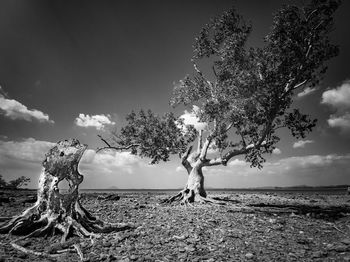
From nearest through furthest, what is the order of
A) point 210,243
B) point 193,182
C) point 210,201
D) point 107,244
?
1. point 107,244
2. point 210,243
3. point 210,201
4. point 193,182

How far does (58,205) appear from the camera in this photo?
9.99m

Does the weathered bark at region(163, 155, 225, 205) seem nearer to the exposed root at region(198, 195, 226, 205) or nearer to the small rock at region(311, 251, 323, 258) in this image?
the exposed root at region(198, 195, 226, 205)

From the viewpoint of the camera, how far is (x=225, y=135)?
21.2m

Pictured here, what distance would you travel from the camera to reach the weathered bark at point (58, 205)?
9516 mm

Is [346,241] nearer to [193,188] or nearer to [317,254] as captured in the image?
[317,254]

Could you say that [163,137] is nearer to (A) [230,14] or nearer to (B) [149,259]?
(A) [230,14]

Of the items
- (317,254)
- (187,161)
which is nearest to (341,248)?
(317,254)

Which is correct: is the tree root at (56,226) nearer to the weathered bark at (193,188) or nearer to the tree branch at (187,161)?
the weathered bark at (193,188)

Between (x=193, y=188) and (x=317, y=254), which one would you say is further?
(x=193, y=188)

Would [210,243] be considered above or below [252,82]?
below

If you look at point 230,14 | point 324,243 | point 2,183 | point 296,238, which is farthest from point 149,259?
point 2,183

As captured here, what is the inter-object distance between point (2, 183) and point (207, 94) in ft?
179

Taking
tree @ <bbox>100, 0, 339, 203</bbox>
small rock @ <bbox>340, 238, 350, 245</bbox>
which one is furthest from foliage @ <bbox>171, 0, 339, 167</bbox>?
small rock @ <bbox>340, 238, 350, 245</bbox>

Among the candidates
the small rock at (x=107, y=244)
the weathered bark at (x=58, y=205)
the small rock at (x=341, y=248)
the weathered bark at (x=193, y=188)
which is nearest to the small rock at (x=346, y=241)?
the small rock at (x=341, y=248)
